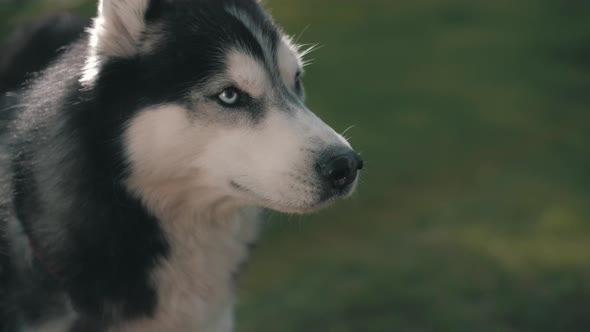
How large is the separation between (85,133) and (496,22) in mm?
11276

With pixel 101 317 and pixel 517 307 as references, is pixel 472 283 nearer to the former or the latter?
pixel 517 307

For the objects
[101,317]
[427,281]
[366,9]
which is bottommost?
[101,317]

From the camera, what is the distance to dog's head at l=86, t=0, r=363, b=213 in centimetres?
316

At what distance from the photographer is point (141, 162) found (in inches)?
127

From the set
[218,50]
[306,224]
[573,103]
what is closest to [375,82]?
[573,103]

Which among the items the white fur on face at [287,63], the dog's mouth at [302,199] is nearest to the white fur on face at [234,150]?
the dog's mouth at [302,199]

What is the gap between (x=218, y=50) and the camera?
10.9 feet

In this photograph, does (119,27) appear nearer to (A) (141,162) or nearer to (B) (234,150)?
(A) (141,162)

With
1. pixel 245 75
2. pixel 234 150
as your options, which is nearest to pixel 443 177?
pixel 245 75

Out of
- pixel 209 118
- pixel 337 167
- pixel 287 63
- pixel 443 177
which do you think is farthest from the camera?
pixel 443 177

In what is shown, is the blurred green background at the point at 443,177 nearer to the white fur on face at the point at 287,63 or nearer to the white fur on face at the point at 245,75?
the white fur on face at the point at 287,63

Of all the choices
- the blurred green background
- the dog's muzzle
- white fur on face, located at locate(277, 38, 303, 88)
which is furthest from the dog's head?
the blurred green background

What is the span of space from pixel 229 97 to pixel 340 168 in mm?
601

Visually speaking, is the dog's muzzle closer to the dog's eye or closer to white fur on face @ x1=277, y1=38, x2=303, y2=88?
the dog's eye
